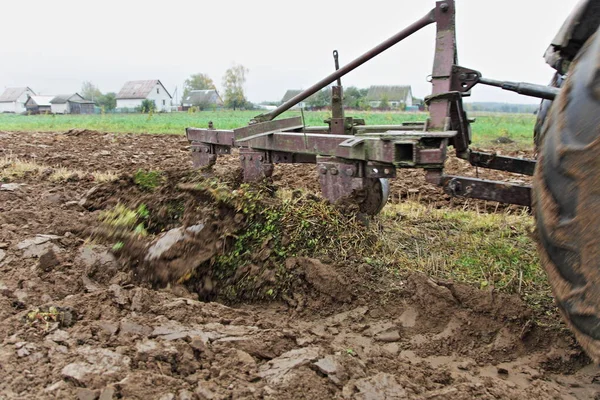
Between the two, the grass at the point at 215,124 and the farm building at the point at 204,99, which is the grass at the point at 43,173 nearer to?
the grass at the point at 215,124

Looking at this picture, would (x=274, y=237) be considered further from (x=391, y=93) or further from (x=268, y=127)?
(x=391, y=93)

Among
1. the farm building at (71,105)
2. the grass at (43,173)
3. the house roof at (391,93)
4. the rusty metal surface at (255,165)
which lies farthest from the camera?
the farm building at (71,105)

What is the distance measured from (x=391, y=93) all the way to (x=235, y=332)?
5500 cm

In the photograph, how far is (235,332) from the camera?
9.05 ft

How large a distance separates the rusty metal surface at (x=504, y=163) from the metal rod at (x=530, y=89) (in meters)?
0.60

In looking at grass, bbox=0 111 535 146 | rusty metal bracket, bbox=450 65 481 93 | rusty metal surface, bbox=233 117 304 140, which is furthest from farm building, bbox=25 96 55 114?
rusty metal bracket, bbox=450 65 481 93

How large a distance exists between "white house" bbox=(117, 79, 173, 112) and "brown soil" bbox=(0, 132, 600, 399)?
73.5 metres

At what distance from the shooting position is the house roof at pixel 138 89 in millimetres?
75750

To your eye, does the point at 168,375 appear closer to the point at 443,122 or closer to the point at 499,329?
the point at 499,329

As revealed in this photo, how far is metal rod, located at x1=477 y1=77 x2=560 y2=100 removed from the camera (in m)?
3.23

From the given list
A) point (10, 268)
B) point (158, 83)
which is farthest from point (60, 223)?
point (158, 83)

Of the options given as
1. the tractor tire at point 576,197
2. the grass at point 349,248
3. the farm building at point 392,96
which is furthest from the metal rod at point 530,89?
the farm building at point 392,96

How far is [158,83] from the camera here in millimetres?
77812

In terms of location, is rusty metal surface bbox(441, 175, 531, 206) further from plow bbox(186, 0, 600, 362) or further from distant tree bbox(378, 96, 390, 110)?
distant tree bbox(378, 96, 390, 110)
